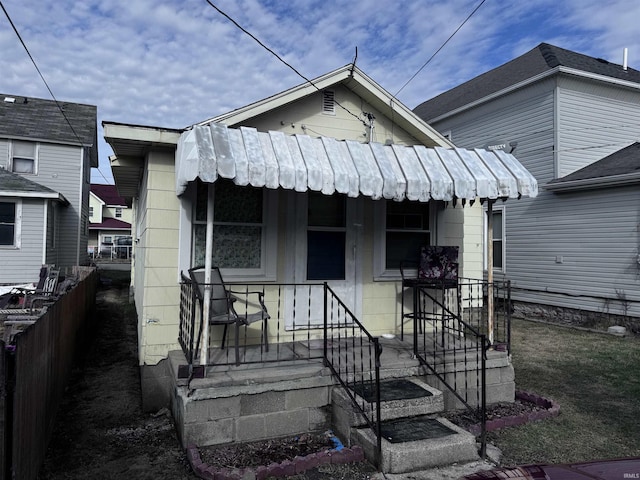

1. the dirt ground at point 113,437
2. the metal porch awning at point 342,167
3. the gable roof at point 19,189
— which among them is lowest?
the dirt ground at point 113,437

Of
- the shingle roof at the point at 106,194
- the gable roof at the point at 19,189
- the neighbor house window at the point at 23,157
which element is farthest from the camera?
the shingle roof at the point at 106,194

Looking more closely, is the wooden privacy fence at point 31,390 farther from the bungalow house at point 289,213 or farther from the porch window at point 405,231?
the porch window at point 405,231

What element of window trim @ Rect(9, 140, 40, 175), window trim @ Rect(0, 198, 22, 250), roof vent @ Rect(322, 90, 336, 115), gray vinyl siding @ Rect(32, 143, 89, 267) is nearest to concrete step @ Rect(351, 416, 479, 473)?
roof vent @ Rect(322, 90, 336, 115)

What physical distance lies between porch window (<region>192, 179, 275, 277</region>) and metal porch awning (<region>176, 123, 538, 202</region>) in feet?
2.47

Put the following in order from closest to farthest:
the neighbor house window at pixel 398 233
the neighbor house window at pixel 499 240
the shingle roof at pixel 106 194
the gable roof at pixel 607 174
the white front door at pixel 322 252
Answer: the white front door at pixel 322 252
the neighbor house window at pixel 398 233
the gable roof at pixel 607 174
the neighbor house window at pixel 499 240
the shingle roof at pixel 106 194

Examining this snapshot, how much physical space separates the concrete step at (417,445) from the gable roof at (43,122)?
17470 mm

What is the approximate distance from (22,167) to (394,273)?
16.6 m

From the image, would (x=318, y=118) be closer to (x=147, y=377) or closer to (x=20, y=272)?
(x=147, y=377)

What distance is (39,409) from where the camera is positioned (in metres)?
3.49

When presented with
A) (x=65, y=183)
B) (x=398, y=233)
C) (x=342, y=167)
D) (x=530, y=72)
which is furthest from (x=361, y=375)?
(x=65, y=183)

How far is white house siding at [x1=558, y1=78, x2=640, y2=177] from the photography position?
11.3 m

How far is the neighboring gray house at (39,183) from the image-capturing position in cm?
1430

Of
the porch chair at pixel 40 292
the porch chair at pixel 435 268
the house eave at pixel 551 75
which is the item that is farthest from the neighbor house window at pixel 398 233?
the porch chair at pixel 40 292

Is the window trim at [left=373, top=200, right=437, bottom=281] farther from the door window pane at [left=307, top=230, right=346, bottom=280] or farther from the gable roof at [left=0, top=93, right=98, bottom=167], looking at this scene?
the gable roof at [left=0, top=93, right=98, bottom=167]
